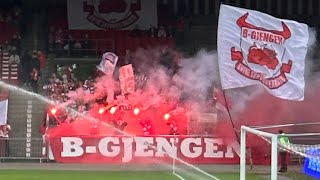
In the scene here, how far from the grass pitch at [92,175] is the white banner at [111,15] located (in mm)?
12848

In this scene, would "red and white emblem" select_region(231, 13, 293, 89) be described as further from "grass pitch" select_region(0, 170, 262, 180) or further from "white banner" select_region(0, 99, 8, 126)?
"white banner" select_region(0, 99, 8, 126)

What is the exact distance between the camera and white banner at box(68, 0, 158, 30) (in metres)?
33.2

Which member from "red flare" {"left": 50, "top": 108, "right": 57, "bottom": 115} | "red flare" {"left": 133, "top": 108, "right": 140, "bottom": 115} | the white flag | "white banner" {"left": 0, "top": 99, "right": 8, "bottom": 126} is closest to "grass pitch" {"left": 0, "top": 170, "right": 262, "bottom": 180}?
"red flare" {"left": 133, "top": 108, "right": 140, "bottom": 115}

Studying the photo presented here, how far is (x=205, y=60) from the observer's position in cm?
2864

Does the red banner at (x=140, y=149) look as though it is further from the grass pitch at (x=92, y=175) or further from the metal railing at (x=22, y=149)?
the grass pitch at (x=92, y=175)

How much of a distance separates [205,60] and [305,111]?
611 centimetres

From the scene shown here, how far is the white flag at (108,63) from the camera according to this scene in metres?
28.5

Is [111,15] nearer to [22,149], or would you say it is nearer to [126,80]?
[126,80]

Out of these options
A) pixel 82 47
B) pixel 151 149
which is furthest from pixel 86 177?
pixel 82 47

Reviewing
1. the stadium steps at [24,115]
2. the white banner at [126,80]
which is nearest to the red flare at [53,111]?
the stadium steps at [24,115]

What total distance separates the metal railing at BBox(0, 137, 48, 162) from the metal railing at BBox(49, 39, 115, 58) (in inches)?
311

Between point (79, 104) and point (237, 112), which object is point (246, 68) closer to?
point (237, 112)

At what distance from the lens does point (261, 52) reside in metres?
15.9

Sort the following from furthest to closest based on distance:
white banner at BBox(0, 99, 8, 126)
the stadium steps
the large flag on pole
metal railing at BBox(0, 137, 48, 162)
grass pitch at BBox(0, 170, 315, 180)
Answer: the stadium steps < white banner at BBox(0, 99, 8, 126) < metal railing at BBox(0, 137, 48, 162) < grass pitch at BBox(0, 170, 315, 180) < the large flag on pole
